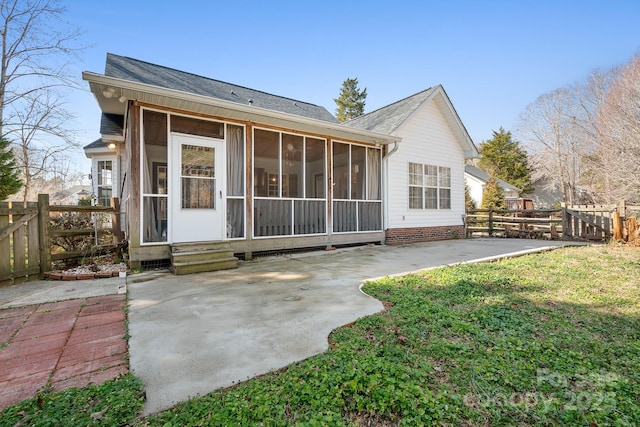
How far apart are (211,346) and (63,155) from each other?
1798cm

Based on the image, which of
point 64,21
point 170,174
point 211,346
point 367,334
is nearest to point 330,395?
point 367,334

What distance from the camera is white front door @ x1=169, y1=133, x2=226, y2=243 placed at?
5602 mm

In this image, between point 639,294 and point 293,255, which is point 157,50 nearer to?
point 293,255

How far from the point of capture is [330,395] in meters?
1.69

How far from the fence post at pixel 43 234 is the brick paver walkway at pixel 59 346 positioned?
1.77 metres

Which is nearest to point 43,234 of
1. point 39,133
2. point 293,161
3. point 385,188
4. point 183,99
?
point 183,99

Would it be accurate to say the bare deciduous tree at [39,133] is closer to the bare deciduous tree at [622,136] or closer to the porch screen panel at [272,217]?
the porch screen panel at [272,217]

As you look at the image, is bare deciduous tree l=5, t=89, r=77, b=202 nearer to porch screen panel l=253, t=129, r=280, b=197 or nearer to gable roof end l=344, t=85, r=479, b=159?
porch screen panel l=253, t=129, r=280, b=197

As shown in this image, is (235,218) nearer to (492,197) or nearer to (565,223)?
(565,223)

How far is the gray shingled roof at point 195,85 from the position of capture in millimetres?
6250

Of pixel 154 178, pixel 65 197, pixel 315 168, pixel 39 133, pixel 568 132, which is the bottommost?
pixel 154 178

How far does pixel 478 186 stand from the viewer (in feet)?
76.9

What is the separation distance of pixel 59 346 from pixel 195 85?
291 inches

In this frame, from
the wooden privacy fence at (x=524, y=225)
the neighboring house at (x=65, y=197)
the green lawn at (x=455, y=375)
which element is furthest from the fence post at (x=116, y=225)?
the neighboring house at (x=65, y=197)
